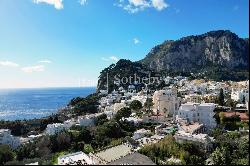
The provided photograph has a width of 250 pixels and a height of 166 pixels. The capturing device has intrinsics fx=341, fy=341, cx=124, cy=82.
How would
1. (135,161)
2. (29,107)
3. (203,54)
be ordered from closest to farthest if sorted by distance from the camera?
(135,161) < (29,107) < (203,54)

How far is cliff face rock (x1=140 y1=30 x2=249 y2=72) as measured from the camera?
332 ft

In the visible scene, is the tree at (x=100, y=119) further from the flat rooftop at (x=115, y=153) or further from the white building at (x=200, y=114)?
the flat rooftop at (x=115, y=153)

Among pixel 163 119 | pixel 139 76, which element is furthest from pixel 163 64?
pixel 163 119

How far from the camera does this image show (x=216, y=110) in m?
26.8

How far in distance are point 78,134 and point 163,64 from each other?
83.7m

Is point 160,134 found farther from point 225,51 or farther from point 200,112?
point 225,51

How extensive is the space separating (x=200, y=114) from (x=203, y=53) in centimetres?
8333

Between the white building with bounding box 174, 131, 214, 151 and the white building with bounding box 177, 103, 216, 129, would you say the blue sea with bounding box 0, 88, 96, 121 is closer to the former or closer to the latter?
the white building with bounding box 177, 103, 216, 129

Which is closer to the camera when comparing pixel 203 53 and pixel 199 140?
pixel 199 140

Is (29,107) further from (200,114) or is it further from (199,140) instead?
(199,140)

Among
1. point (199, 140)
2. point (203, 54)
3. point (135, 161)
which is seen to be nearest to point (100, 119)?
point (199, 140)

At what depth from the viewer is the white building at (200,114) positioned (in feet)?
80.2

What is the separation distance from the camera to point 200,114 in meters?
25.1

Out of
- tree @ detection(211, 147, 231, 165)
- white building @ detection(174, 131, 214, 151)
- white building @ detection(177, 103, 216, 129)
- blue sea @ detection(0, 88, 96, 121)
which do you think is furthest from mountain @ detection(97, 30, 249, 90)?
tree @ detection(211, 147, 231, 165)
